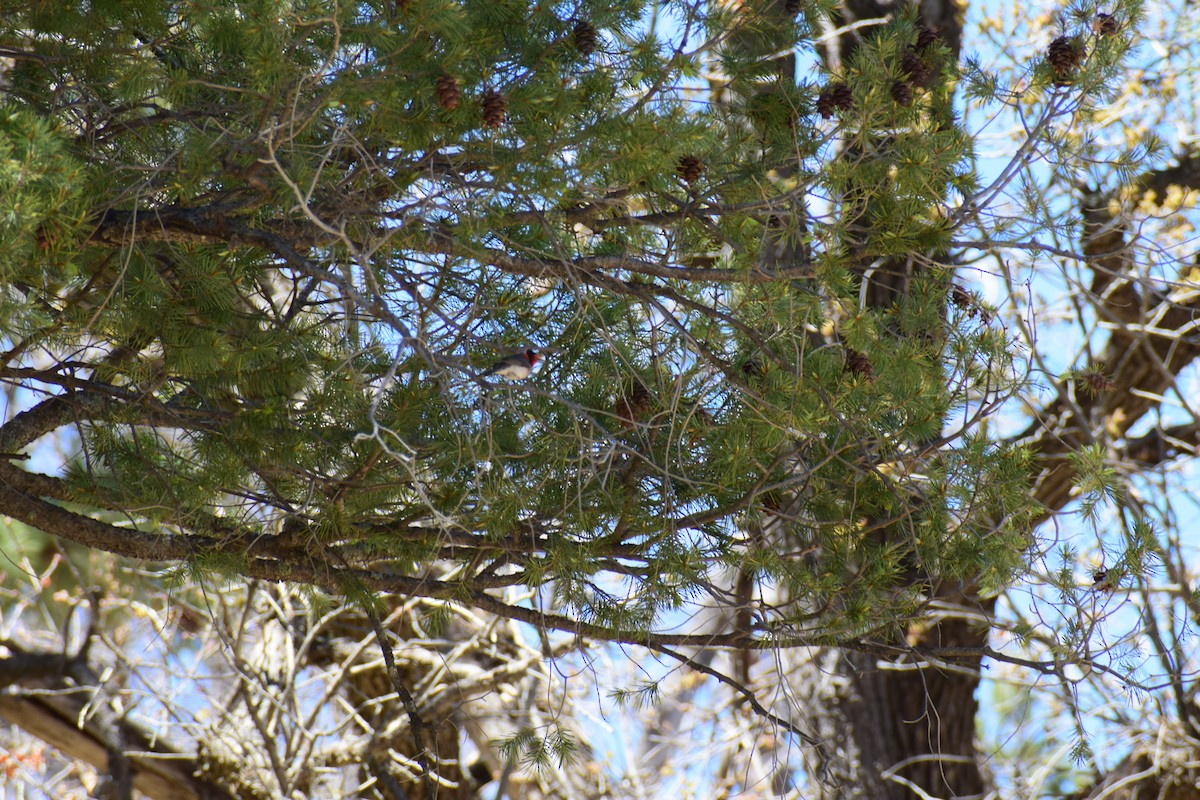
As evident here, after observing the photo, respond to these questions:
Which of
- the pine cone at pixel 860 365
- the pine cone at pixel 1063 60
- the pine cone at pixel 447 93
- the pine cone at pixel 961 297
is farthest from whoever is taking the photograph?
the pine cone at pixel 961 297

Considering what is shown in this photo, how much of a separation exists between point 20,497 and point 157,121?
93 centimetres

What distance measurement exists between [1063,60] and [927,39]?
372 mm

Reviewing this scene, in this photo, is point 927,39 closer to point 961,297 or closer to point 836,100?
point 836,100

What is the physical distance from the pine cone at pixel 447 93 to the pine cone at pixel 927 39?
1.20 metres

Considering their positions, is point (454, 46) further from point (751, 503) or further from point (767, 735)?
point (767, 735)

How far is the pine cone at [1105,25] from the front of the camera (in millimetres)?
2365

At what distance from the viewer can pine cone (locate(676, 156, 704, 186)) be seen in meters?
2.38

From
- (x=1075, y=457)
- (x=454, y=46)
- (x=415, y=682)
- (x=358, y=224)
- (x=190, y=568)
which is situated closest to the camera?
(x=454, y=46)

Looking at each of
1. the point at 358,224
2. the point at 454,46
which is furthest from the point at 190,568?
the point at 454,46

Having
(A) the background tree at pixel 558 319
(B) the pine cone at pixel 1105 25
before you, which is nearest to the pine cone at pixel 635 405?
(A) the background tree at pixel 558 319

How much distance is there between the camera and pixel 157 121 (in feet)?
7.58

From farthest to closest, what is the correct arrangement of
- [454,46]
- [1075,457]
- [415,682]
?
[415,682], [1075,457], [454,46]

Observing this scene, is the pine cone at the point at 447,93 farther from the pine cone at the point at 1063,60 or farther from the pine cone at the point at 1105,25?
the pine cone at the point at 1105,25

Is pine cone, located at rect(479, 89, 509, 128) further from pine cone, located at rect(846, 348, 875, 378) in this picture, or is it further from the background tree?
pine cone, located at rect(846, 348, 875, 378)
